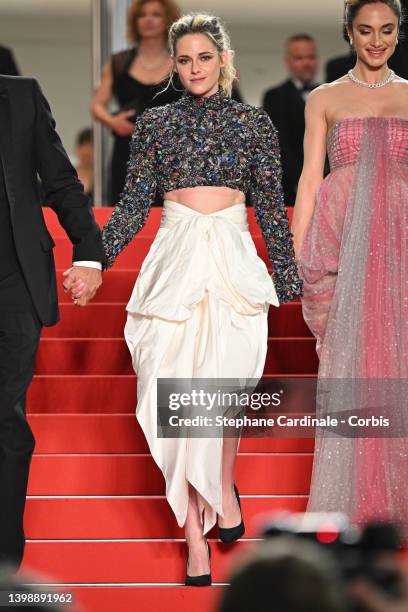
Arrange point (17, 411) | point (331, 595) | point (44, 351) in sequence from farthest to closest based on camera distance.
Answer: point (44, 351) < point (17, 411) < point (331, 595)

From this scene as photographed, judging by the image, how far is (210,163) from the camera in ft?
12.4

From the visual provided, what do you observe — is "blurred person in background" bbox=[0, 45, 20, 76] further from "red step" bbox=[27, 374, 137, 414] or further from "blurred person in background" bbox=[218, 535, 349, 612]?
A: "blurred person in background" bbox=[218, 535, 349, 612]

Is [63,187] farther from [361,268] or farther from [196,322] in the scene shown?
[361,268]

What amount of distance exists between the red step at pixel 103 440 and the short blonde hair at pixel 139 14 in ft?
10.4

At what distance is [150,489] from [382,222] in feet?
4.04

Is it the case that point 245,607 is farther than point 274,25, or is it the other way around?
point 274,25

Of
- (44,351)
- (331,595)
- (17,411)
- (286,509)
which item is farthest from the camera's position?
(44,351)

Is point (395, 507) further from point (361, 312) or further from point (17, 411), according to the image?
point (17, 411)

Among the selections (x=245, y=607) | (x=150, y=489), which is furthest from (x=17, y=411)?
(x=245, y=607)

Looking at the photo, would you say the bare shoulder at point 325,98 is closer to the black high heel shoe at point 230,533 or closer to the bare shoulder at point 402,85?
the bare shoulder at point 402,85

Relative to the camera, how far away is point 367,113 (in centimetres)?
418

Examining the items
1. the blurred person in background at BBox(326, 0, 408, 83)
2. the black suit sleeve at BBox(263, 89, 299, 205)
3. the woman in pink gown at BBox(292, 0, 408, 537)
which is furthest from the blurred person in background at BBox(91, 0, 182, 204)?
the woman in pink gown at BBox(292, 0, 408, 537)

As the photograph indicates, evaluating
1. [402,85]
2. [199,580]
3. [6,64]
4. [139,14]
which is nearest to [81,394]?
[199,580]

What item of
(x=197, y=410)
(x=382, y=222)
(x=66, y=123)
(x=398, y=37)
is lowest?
(x=66, y=123)
